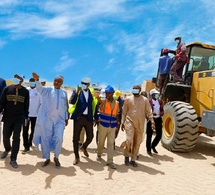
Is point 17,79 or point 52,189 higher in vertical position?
point 17,79

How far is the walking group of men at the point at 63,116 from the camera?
5.76 metres

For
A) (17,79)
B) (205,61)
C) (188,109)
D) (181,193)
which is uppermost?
(205,61)

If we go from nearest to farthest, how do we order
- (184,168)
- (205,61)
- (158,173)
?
(158,173) → (184,168) → (205,61)

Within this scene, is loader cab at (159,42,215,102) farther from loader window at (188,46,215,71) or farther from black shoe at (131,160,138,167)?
black shoe at (131,160,138,167)

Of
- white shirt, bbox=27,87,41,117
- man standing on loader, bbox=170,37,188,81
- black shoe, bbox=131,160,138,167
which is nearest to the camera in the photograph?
black shoe, bbox=131,160,138,167

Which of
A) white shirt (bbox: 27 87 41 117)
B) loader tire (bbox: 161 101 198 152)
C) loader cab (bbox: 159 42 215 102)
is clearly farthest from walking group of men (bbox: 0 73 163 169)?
loader cab (bbox: 159 42 215 102)

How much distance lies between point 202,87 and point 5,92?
5.10 metres

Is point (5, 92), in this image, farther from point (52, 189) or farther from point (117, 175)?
point (117, 175)

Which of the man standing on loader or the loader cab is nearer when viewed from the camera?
the man standing on loader

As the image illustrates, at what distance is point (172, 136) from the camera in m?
7.94

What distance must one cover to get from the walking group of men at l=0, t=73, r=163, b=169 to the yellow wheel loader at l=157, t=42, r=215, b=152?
4.54 feet

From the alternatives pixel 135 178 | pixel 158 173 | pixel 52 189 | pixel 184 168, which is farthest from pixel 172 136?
pixel 52 189

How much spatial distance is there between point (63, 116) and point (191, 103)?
14.3 feet

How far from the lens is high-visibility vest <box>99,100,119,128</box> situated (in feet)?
20.3
